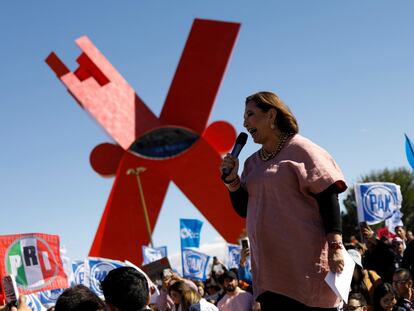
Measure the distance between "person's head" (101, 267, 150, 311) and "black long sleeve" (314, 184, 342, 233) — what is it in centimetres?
80

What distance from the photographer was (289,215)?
251 cm

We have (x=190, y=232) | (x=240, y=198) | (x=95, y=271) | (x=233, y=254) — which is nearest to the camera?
(x=240, y=198)

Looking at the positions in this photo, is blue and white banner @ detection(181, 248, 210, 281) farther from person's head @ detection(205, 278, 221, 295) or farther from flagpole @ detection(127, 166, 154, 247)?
flagpole @ detection(127, 166, 154, 247)

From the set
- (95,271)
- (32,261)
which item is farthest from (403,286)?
(95,271)

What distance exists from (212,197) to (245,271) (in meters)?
11.3

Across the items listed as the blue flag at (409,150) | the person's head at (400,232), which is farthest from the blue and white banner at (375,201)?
the blue flag at (409,150)

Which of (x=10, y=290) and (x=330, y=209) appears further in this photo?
(x=10, y=290)

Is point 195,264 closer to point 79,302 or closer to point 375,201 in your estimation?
point 375,201

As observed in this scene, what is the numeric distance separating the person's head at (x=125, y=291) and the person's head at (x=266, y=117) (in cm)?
78

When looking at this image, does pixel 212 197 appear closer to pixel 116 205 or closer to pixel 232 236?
pixel 232 236

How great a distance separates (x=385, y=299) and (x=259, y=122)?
326 centimetres

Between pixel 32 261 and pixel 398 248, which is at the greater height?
pixel 32 261

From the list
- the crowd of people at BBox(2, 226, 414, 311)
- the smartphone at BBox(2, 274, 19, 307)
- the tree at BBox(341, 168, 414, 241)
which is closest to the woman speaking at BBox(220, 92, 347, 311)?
the crowd of people at BBox(2, 226, 414, 311)

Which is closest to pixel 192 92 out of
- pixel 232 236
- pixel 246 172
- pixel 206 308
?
pixel 232 236
